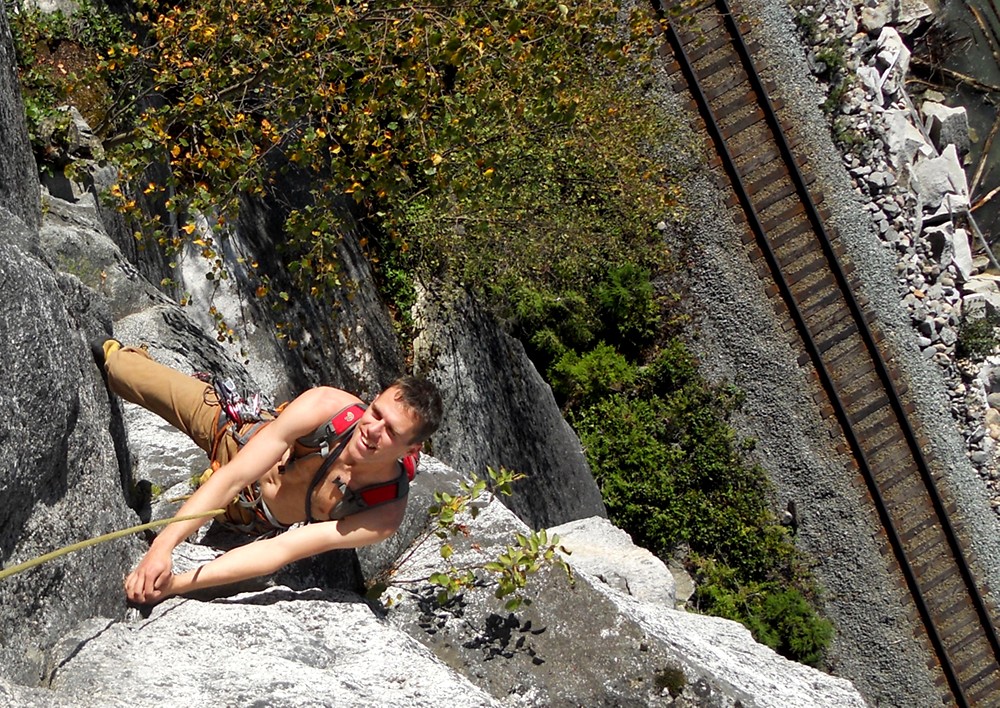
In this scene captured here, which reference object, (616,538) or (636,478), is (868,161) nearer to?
(636,478)

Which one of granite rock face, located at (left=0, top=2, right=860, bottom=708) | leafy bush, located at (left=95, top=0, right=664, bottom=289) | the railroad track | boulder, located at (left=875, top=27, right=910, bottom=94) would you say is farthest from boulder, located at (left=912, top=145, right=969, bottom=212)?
granite rock face, located at (left=0, top=2, right=860, bottom=708)

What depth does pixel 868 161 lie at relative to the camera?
1175 cm

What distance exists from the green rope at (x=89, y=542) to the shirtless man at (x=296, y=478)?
0.08m

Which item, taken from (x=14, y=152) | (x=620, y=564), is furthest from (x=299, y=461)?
(x=620, y=564)

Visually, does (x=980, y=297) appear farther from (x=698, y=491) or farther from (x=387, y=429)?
(x=387, y=429)

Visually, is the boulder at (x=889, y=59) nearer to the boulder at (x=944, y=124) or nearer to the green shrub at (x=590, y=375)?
the boulder at (x=944, y=124)

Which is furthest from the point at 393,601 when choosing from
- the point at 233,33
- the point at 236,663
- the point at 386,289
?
the point at 386,289

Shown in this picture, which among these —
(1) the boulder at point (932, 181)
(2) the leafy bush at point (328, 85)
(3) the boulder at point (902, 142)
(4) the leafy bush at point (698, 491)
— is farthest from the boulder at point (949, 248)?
(2) the leafy bush at point (328, 85)

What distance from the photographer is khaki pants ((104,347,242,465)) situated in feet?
15.5

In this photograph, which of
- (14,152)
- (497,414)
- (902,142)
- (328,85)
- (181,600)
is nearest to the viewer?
(181,600)

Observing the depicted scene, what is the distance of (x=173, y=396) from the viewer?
480 cm

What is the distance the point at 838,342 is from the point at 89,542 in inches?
391

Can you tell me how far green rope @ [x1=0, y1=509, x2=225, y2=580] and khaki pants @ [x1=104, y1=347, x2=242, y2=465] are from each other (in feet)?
2.21

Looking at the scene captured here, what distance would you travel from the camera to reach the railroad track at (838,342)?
11.4 metres
